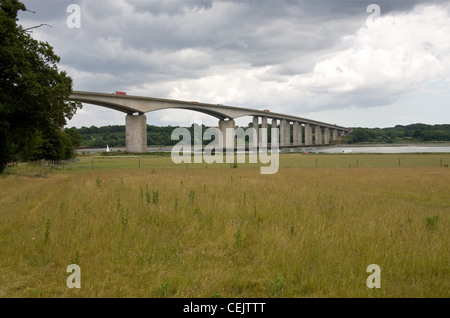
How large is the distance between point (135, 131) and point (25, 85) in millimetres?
59150

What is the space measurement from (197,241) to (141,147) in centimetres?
7928

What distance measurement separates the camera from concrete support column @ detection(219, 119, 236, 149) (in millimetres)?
103750

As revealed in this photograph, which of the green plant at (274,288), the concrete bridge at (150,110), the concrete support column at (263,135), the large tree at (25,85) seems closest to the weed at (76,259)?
the green plant at (274,288)

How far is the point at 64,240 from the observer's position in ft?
25.2

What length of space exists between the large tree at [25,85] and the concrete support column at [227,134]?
7566 centimetres

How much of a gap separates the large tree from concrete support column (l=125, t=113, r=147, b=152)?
51.8 metres

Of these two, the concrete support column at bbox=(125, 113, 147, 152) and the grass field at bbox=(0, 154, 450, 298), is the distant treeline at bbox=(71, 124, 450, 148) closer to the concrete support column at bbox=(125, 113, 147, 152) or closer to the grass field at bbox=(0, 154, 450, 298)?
the concrete support column at bbox=(125, 113, 147, 152)

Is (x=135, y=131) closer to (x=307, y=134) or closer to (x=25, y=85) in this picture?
(x=25, y=85)

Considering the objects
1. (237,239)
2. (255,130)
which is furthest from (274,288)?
(255,130)

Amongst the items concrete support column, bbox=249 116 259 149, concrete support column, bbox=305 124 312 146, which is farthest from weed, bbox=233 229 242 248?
concrete support column, bbox=305 124 312 146

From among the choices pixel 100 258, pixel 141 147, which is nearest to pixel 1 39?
pixel 100 258

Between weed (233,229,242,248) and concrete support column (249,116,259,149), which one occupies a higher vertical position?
concrete support column (249,116,259,149)

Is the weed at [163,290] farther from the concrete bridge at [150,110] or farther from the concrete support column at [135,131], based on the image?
the concrete support column at [135,131]
